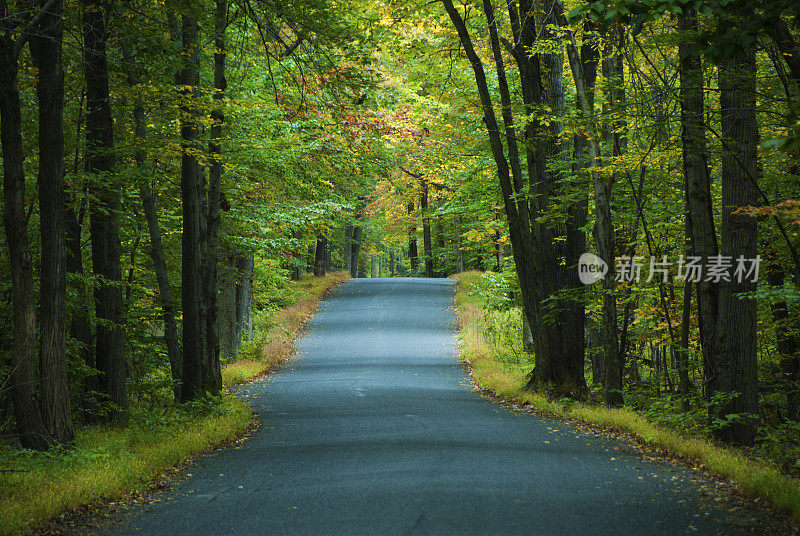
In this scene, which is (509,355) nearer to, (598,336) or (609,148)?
(598,336)

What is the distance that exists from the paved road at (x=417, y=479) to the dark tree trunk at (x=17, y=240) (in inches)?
85.0

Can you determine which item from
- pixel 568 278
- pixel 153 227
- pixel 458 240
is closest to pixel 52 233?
pixel 153 227

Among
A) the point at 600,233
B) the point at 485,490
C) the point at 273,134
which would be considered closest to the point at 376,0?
the point at 273,134

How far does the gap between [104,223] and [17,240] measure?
13.4 ft

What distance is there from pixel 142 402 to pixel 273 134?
7.02 meters

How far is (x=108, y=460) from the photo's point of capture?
8.27m

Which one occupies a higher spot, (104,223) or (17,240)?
(104,223)

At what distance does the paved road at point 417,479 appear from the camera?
241 inches

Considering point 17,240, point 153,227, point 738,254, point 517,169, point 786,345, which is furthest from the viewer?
point 786,345

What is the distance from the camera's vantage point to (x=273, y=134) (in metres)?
17.3

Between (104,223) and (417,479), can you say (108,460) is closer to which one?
(417,479)

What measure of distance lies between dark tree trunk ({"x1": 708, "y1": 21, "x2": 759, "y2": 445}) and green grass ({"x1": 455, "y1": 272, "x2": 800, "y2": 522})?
79 centimetres

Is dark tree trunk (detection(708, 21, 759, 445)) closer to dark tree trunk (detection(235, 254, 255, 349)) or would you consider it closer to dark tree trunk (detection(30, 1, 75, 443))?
dark tree trunk (detection(30, 1, 75, 443))

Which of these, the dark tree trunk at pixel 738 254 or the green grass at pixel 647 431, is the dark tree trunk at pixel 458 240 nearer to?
the green grass at pixel 647 431
